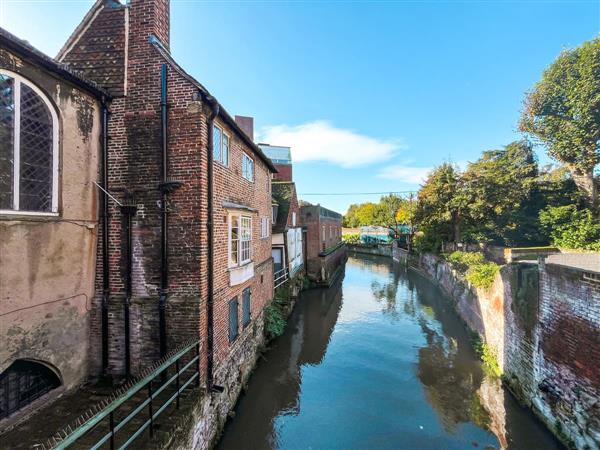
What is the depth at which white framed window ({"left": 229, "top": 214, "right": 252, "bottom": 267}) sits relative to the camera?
8578mm

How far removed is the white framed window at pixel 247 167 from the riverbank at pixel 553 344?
9770 millimetres

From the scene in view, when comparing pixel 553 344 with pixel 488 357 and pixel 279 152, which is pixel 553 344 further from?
pixel 279 152

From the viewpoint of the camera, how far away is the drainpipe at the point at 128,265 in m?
6.59

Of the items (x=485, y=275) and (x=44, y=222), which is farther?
(x=485, y=275)

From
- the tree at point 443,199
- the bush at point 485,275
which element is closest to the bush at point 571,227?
the tree at point 443,199

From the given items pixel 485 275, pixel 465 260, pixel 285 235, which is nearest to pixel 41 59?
pixel 285 235

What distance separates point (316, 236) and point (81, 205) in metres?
22.2

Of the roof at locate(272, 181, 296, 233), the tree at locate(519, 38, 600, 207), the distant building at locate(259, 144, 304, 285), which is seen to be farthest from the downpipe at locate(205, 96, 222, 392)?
the tree at locate(519, 38, 600, 207)

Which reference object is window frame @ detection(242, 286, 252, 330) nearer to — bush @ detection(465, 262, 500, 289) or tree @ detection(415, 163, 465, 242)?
bush @ detection(465, 262, 500, 289)

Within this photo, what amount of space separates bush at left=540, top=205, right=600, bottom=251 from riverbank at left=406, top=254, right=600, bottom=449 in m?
14.3

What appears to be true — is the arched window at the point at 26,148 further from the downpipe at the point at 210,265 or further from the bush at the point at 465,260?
the bush at the point at 465,260

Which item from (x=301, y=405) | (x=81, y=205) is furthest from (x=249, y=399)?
(x=81, y=205)

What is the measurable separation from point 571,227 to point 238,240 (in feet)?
81.4

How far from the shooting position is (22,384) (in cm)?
519
